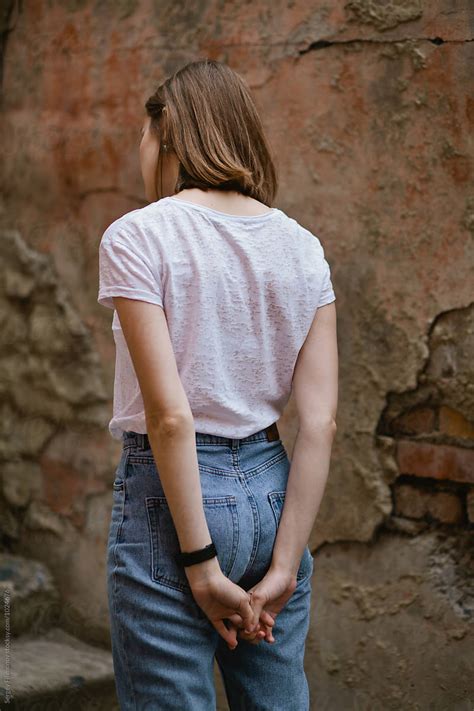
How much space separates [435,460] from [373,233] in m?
0.58

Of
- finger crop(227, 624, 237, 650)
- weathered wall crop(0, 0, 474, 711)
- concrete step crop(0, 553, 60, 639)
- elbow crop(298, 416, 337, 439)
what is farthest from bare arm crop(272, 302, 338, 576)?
concrete step crop(0, 553, 60, 639)

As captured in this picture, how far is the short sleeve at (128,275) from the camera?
3.97 ft

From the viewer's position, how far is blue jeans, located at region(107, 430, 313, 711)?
4.06 ft

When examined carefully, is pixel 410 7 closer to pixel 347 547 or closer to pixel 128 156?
pixel 128 156

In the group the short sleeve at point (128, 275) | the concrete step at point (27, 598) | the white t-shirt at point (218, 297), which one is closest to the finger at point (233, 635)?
the white t-shirt at point (218, 297)

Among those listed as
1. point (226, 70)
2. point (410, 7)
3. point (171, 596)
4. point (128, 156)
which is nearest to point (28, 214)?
point (128, 156)

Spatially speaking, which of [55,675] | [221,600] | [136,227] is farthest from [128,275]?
[55,675]

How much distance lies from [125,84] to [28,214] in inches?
21.2

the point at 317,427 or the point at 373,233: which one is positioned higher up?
the point at 373,233

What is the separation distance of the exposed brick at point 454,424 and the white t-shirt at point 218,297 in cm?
89

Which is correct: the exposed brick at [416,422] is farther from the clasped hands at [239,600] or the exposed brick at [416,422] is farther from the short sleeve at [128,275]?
the short sleeve at [128,275]

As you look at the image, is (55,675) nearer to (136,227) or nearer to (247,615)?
(247,615)

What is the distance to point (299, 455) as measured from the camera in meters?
1.36

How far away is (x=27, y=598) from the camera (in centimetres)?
277
